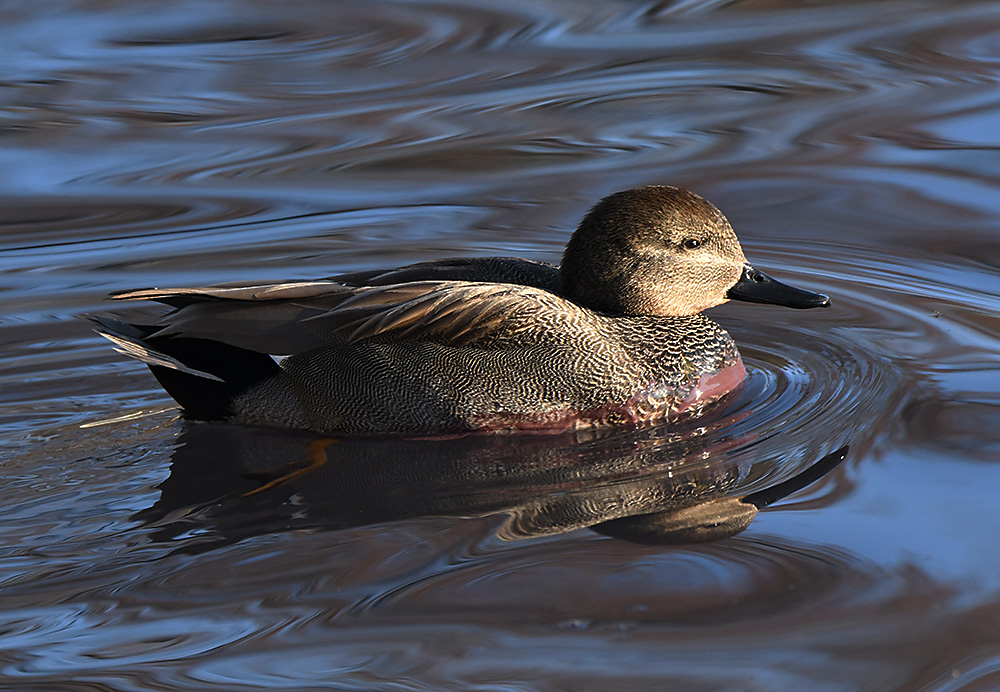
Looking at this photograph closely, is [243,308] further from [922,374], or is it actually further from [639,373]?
[922,374]

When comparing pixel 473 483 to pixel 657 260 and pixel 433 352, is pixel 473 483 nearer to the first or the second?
pixel 433 352

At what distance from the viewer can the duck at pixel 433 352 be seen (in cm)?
548

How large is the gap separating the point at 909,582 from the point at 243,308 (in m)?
2.62

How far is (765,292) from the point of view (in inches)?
237

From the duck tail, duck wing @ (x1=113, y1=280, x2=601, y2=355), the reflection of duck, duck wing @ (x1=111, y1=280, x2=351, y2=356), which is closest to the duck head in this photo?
duck wing @ (x1=113, y1=280, x2=601, y2=355)

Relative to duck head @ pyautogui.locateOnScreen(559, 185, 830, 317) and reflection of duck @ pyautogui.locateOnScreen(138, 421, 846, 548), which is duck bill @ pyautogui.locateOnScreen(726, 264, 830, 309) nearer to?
duck head @ pyautogui.locateOnScreen(559, 185, 830, 317)

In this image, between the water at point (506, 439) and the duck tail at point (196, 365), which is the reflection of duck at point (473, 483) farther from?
the duck tail at point (196, 365)

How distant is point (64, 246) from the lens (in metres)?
7.79

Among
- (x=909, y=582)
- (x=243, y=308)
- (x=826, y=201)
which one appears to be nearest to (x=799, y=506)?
(x=909, y=582)

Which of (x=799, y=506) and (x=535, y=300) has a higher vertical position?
(x=535, y=300)

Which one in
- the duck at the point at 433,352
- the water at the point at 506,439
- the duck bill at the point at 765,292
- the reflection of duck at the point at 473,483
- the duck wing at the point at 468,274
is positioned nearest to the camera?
the water at the point at 506,439

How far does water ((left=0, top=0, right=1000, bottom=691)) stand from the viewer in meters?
4.00

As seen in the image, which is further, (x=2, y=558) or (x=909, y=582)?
(x=2, y=558)

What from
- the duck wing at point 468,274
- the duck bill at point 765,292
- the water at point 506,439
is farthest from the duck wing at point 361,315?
the duck bill at point 765,292
